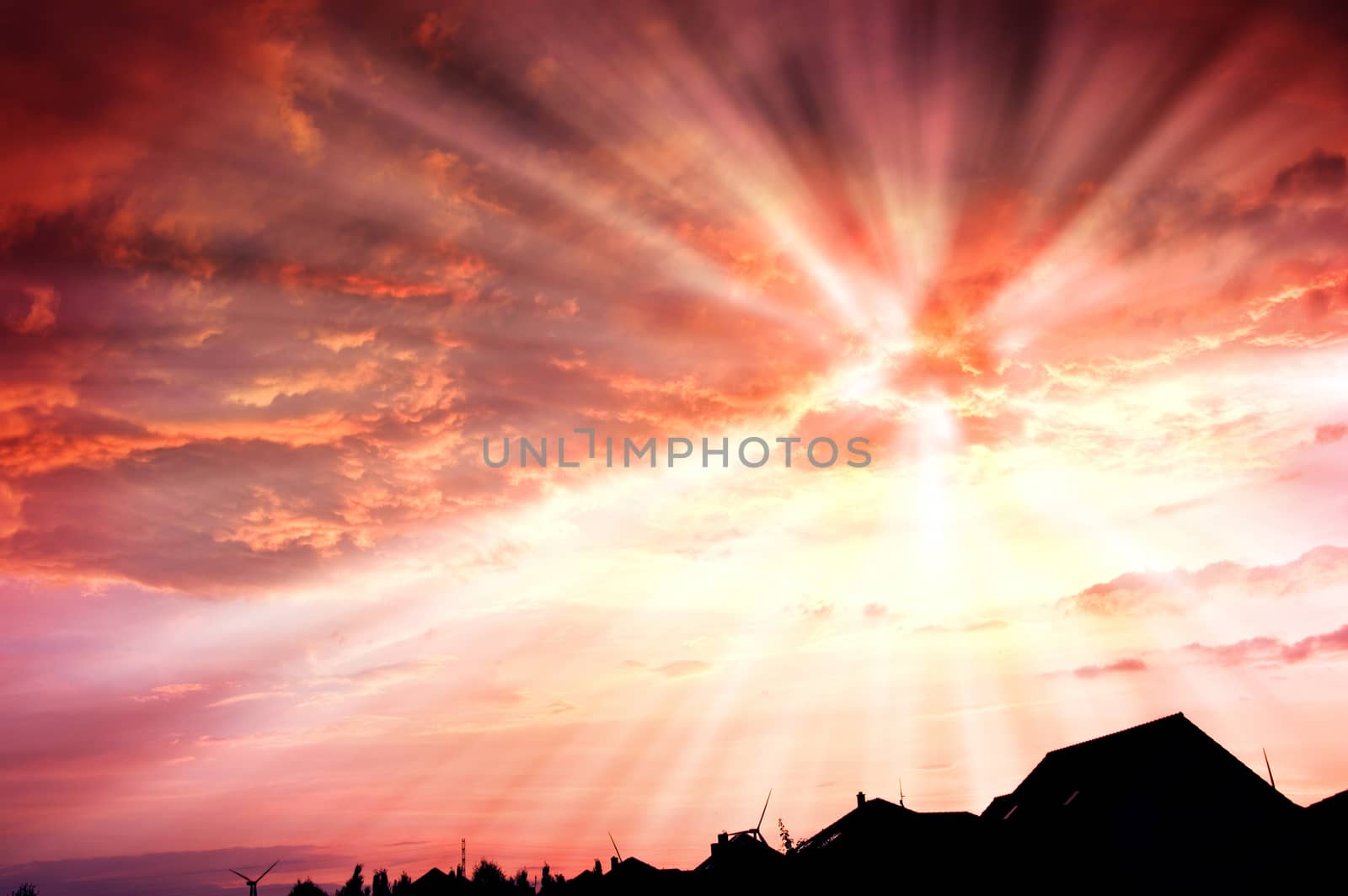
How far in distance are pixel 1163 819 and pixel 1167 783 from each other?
1.81 m

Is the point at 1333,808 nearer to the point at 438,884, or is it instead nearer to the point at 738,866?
the point at 738,866

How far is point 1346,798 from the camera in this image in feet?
157

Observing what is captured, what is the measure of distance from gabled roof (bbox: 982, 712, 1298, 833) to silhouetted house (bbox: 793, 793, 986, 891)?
6021 millimetres

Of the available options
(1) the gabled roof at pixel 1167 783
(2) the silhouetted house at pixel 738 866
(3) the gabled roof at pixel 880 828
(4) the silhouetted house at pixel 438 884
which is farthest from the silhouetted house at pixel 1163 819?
(4) the silhouetted house at pixel 438 884

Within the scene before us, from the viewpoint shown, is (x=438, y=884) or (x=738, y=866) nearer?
(x=738, y=866)

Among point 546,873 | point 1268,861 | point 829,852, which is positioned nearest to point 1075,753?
point 1268,861

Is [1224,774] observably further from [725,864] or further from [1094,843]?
[725,864]

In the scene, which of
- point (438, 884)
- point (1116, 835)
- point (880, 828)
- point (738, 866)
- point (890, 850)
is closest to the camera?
point (1116, 835)

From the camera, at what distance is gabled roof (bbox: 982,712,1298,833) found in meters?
45.7

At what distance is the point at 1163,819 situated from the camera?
149 feet

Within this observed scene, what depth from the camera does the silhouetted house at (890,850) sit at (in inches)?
2047

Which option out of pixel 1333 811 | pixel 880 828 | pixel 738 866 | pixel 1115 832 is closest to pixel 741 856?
pixel 738 866

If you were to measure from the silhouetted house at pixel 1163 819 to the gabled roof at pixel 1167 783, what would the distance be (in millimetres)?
42

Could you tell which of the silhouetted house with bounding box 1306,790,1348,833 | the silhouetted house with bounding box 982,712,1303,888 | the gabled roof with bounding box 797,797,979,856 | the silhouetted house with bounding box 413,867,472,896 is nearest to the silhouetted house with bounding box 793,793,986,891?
the gabled roof with bounding box 797,797,979,856
